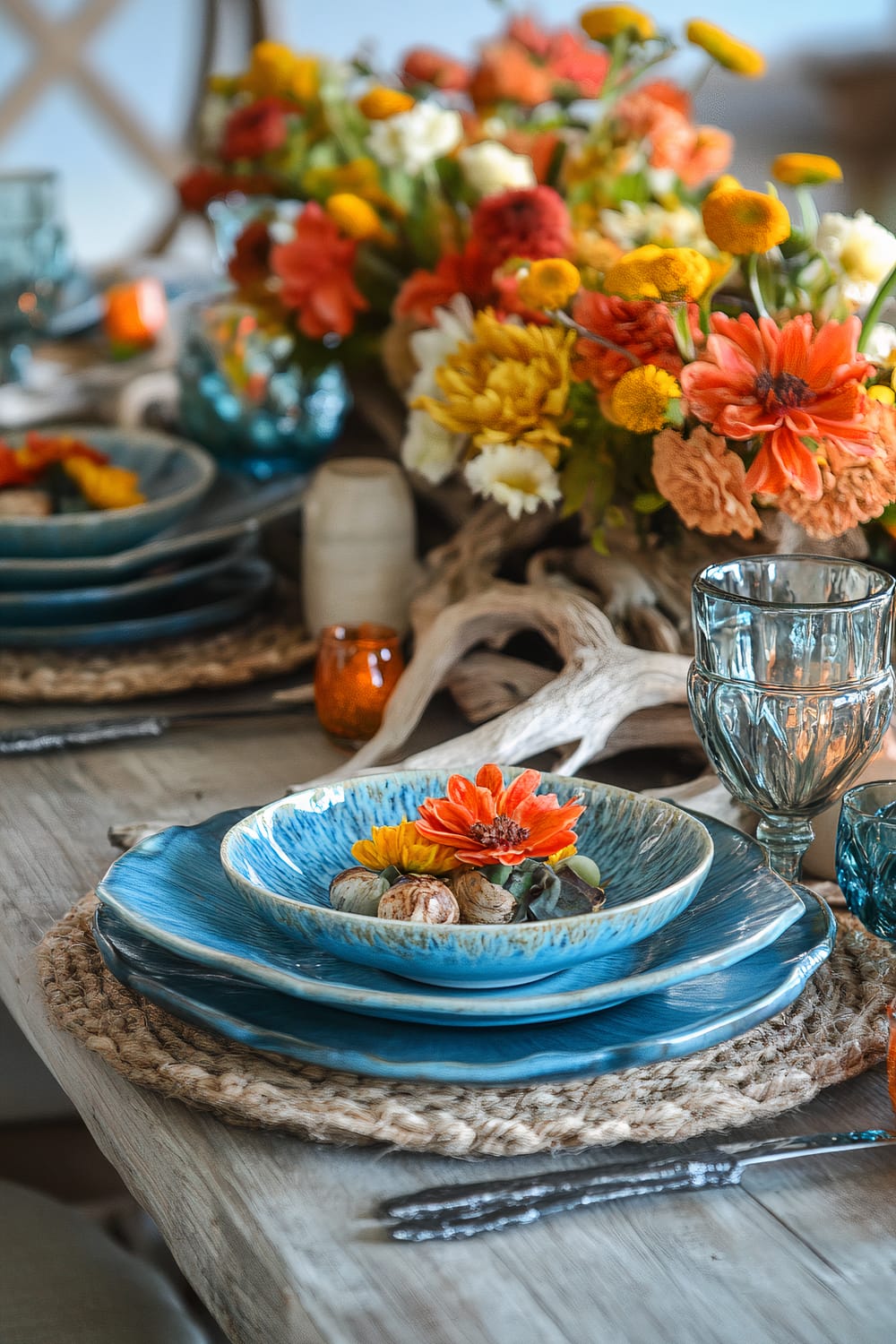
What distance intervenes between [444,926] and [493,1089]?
0.25 ft

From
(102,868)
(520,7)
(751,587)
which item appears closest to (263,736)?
(102,868)

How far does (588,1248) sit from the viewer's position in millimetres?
509

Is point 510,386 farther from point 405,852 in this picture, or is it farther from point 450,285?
point 405,852

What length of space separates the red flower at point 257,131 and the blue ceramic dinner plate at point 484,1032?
902 mm

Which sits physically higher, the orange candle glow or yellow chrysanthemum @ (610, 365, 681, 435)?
yellow chrysanthemum @ (610, 365, 681, 435)

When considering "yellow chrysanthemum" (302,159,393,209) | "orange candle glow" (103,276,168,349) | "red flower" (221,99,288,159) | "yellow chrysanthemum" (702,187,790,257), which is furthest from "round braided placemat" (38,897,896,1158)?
"orange candle glow" (103,276,168,349)

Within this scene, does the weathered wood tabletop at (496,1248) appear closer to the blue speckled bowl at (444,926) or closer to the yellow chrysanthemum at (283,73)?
the blue speckled bowl at (444,926)

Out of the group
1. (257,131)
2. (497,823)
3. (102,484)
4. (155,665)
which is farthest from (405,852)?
(257,131)

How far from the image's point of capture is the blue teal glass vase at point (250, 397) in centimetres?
138

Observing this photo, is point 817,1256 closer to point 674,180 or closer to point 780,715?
point 780,715

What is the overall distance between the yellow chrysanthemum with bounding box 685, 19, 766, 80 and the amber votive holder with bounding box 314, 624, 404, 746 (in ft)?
1.52

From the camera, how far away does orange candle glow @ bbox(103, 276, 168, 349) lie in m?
1.84

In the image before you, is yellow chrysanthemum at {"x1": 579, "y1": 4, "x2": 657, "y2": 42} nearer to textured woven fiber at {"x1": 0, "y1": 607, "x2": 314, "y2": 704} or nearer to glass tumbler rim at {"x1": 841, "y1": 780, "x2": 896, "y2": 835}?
textured woven fiber at {"x1": 0, "y1": 607, "x2": 314, "y2": 704}

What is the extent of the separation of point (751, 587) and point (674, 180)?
0.49 meters
